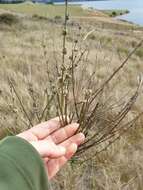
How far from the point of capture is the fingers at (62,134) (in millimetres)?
1443

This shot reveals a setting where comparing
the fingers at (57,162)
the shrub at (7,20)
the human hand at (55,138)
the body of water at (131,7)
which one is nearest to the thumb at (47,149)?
the human hand at (55,138)

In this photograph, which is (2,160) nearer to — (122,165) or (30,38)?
(122,165)

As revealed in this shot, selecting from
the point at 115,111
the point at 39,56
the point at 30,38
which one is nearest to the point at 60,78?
the point at 115,111

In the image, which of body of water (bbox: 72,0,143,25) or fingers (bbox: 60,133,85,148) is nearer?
fingers (bbox: 60,133,85,148)

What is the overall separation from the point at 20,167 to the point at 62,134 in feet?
1.77

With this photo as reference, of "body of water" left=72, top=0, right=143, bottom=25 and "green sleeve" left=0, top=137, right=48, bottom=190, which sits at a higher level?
"green sleeve" left=0, top=137, right=48, bottom=190

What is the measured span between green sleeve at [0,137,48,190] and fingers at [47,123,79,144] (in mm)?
424

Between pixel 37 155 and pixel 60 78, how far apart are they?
1069mm

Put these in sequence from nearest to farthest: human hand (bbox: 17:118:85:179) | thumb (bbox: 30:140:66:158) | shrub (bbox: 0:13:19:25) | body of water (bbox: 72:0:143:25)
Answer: thumb (bbox: 30:140:66:158) → human hand (bbox: 17:118:85:179) → shrub (bbox: 0:13:19:25) → body of water (bbox: 72:0:143:25)

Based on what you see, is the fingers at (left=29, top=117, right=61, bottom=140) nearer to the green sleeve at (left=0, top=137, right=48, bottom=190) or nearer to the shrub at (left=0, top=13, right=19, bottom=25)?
the green sleeve at (left=0, top=137, right=48, bottom=190)

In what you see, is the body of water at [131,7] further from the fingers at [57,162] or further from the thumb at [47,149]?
the thumb at [47,149]

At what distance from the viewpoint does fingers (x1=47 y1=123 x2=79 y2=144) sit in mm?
1443

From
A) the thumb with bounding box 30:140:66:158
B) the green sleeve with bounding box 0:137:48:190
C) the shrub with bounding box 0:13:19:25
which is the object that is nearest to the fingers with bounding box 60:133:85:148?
the thumb with bounding box 30:140:66:158

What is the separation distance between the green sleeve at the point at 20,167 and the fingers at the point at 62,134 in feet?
1.39
